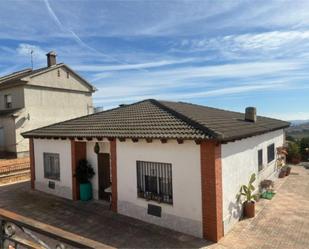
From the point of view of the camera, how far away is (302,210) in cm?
1133

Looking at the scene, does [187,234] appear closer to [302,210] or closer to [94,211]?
[94,211]

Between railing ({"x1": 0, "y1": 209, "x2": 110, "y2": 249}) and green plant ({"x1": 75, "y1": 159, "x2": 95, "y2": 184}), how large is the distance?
9580 millimetres

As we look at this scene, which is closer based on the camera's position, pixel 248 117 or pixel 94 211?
pixel 94 211

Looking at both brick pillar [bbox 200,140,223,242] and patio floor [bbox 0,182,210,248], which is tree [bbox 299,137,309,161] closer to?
brick pillar [bbox 200,140,223,242]

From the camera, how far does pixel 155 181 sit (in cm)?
1007

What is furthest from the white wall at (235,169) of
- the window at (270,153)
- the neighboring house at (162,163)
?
the window at (270,153)

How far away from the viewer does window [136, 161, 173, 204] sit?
32.0ft

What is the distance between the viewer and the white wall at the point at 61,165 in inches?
517

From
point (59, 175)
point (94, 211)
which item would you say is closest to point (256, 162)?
point (94, 211)

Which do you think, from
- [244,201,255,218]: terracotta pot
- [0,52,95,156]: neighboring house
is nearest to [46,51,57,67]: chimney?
[0,52,95,156]: neighboring house

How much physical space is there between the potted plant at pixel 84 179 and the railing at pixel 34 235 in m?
9.59

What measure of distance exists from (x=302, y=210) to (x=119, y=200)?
7.57 meters

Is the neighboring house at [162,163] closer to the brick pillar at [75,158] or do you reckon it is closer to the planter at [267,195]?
the brick pillar at [75,158]

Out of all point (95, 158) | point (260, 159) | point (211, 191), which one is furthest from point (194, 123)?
point (260, 159)
